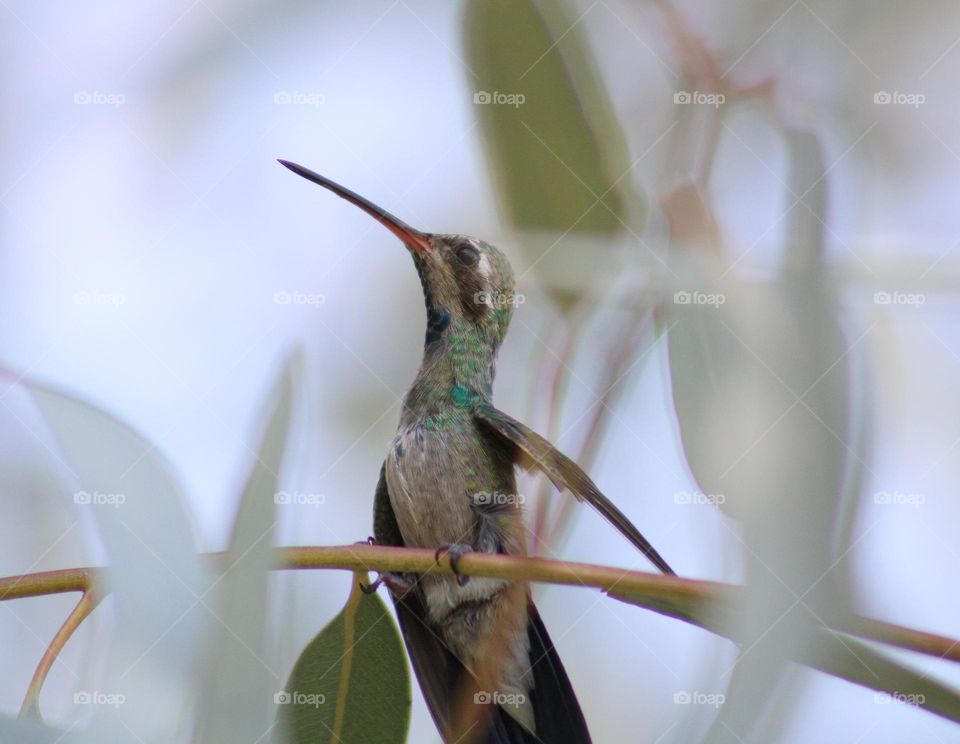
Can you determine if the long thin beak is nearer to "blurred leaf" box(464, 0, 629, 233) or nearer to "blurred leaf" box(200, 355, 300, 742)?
"blurred leaf" box(464, 0, 629, 233)

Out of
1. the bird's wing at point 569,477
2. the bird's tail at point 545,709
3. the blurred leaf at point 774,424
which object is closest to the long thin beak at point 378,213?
the bird's wing at point 569,477

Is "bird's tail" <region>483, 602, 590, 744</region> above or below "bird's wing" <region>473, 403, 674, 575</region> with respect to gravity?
below

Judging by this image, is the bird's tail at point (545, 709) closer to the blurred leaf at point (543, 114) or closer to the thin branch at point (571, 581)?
the thin branch at point (571, 581)

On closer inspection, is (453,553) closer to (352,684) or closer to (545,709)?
(352,684)

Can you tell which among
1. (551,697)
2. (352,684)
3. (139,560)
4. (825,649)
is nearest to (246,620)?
(139,560)

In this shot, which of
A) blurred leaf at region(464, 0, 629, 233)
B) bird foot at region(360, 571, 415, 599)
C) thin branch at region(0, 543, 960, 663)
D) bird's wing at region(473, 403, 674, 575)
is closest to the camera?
thin branch at region(0, 543, 960, 663)

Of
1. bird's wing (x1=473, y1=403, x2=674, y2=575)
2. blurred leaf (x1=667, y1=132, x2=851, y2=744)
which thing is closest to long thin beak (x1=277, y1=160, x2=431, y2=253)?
bird's wing (x1=473, y1=403, x2=674, y2=575)
